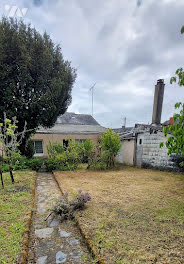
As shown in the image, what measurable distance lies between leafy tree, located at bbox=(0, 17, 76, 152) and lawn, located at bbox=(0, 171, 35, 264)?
4806 millimetres

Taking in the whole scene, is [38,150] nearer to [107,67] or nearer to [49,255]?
[107,67]

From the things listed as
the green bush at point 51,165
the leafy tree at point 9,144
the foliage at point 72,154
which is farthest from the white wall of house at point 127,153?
the leafy tree at point 9,144

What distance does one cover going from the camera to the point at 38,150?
40.1 feet

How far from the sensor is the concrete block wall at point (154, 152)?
317 inches

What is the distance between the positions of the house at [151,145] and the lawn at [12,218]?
24.7ft

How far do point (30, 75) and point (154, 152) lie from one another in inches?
358

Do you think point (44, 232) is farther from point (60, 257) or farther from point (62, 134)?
point (62, 134)

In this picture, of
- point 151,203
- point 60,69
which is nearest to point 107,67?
point 60,69

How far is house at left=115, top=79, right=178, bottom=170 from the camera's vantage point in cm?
818

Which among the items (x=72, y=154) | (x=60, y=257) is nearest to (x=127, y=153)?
(x=72, y=154)

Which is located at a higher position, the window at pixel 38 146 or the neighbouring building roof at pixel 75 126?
the neighbouring building roof at pixel 75 126

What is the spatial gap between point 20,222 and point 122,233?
200cm

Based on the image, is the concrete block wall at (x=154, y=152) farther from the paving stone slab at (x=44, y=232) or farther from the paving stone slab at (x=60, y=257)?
the paving stone slab at (x=60, y=257)

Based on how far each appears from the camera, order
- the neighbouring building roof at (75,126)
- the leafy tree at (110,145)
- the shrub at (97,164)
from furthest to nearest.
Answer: the neighbouring building roof at (75,126) < the leafy tree at (110,145) < the shrub at (97,164)
